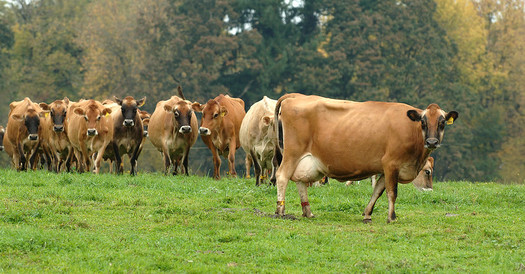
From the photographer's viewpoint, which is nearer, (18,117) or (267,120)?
(267,120)

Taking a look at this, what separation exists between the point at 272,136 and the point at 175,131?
4.50m

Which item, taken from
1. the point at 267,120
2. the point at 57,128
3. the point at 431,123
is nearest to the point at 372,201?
the point at 431,123

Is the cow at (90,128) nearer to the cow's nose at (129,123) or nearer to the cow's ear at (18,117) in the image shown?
the cow's nose at (129,123)

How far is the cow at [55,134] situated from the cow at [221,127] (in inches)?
151

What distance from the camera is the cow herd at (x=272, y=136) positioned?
13281 millimetres

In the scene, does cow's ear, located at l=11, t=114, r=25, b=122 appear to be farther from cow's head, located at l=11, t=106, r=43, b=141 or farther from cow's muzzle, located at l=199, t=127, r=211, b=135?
cow's muzzle, located at l=199, t=127, r=211, b=135

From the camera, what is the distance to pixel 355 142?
1350 centimetres

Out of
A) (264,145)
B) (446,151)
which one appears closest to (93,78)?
(446,151)

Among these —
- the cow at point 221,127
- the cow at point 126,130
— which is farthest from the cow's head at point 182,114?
the cow at point 126,130

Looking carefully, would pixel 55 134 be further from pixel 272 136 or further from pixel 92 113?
pixel 272 136

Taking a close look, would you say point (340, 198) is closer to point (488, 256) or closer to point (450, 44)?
point (488, 256)

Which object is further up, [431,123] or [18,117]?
[431,123]

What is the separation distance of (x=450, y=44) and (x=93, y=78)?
2745 cm

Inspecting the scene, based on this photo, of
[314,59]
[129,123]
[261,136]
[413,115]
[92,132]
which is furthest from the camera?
[314,59]
